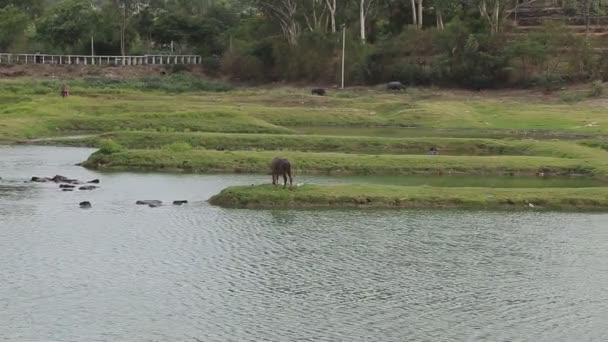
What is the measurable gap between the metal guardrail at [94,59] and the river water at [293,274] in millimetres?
84817

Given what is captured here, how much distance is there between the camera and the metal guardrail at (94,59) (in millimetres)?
116500

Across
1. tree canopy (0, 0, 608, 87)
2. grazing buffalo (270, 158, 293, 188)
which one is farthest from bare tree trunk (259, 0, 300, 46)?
grazing buffalo (270, 158, 293, 188)

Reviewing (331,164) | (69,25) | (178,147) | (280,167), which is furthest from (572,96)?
(69,25)

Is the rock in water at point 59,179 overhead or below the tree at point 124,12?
below

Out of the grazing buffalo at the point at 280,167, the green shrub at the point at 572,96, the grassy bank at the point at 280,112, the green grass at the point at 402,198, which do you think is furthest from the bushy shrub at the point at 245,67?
the grazing buffalo at the point at 280,167

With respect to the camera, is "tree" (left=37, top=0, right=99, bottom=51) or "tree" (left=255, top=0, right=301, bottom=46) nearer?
"tree" (left=255, top=0, right=301, bottom=46)

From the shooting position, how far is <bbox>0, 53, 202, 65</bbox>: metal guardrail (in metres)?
116

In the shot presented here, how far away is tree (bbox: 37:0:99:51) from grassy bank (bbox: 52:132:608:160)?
7302 cm

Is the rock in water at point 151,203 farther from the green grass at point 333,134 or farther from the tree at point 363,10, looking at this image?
the tree at point 363,10

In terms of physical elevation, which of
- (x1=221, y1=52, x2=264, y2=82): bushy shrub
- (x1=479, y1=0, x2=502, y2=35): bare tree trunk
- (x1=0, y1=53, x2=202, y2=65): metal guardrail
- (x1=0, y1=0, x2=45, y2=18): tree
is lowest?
(x1=221, y1=52, x2=264, y2=82): bushy shrub

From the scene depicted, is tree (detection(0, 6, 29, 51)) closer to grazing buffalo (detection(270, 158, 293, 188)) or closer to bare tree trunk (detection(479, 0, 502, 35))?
bare tree trunk (detection(479, 0, 502, 35))

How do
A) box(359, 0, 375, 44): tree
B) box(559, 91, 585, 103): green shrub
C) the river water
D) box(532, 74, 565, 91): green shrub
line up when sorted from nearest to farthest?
the river water, box(559, 91, 585, 103): green shrub, box(532, 74, 565, 91): green shrub, box(359, 0, 375, 44): tree

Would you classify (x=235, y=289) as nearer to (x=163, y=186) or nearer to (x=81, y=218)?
(x=81, y=218)

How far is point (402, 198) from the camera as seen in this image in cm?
3584
